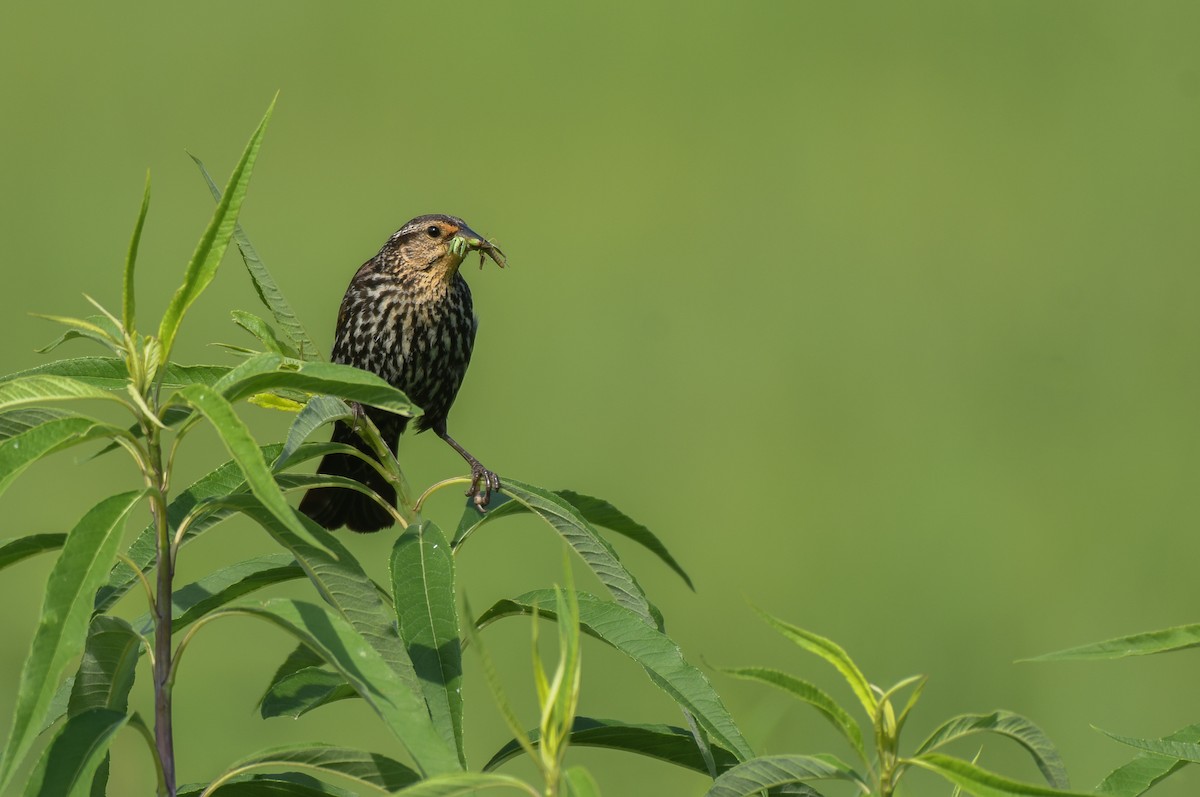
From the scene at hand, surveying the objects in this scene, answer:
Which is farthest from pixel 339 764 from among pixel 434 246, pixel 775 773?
pixel 434 246

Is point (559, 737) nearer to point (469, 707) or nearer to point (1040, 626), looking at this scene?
point (469, 707)

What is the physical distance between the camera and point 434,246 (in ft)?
12.1

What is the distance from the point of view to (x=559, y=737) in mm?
1138

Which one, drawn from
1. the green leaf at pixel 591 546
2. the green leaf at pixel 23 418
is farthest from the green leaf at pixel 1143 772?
the green leaf at pixel 23 418

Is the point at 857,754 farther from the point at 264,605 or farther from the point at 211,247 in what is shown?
the point at 211,247

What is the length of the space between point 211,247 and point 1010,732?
2.82 feet

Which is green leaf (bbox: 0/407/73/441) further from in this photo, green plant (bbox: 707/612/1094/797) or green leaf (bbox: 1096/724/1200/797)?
green leaf (bbox: 1096/724/1200/797)

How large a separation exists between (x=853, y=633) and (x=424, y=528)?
613cm

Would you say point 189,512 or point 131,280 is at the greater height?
point 131,280

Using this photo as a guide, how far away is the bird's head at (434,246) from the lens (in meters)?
3.67

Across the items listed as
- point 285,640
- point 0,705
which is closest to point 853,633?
point 285,640

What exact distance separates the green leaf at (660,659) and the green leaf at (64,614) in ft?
1.30

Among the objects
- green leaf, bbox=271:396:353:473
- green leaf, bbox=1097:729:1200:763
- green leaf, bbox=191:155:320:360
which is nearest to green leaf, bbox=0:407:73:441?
green leaf, bbox=271:396:353:473

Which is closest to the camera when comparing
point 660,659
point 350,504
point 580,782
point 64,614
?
point 580,782
